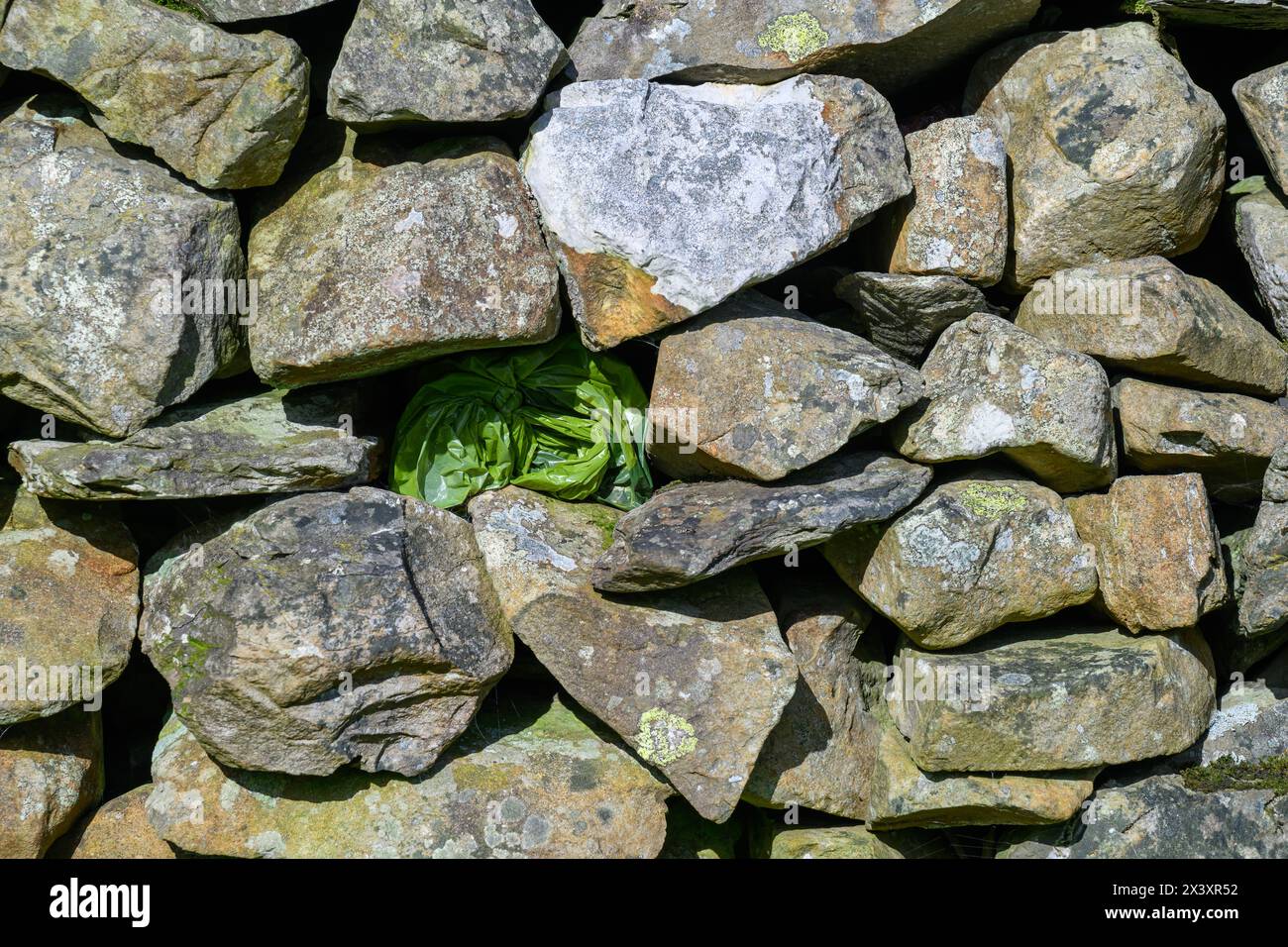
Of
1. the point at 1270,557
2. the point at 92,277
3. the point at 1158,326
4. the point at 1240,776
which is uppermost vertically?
the point at 1158,326

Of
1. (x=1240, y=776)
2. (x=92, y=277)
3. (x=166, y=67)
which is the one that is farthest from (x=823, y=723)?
(x=166, y=67)

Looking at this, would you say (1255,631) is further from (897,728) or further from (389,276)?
(389,276)

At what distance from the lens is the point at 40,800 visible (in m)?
4.70

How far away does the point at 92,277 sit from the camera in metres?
4.48

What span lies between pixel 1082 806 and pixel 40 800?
4330mm

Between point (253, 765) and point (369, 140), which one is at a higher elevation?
point (369, 140)

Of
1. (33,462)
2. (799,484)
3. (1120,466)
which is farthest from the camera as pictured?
(1120,466)

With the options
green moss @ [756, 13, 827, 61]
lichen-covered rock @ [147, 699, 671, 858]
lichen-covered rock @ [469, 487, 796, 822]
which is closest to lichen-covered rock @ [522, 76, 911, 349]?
green moss @ [756, 13, 827, 61]

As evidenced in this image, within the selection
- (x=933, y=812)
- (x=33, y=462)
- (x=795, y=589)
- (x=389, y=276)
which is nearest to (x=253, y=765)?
(x=33, y=462)

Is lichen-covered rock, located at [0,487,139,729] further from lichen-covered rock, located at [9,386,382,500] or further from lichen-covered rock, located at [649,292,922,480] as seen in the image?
lichen-covered rock, located at [649,292,922,480]

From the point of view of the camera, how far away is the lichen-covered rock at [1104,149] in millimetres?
4852

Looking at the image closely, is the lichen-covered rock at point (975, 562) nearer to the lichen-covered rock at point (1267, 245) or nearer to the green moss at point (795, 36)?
the lichen-covered rock at point (1267, 245)

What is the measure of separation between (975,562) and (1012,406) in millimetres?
647

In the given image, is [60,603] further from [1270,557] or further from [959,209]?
[1270,557]
